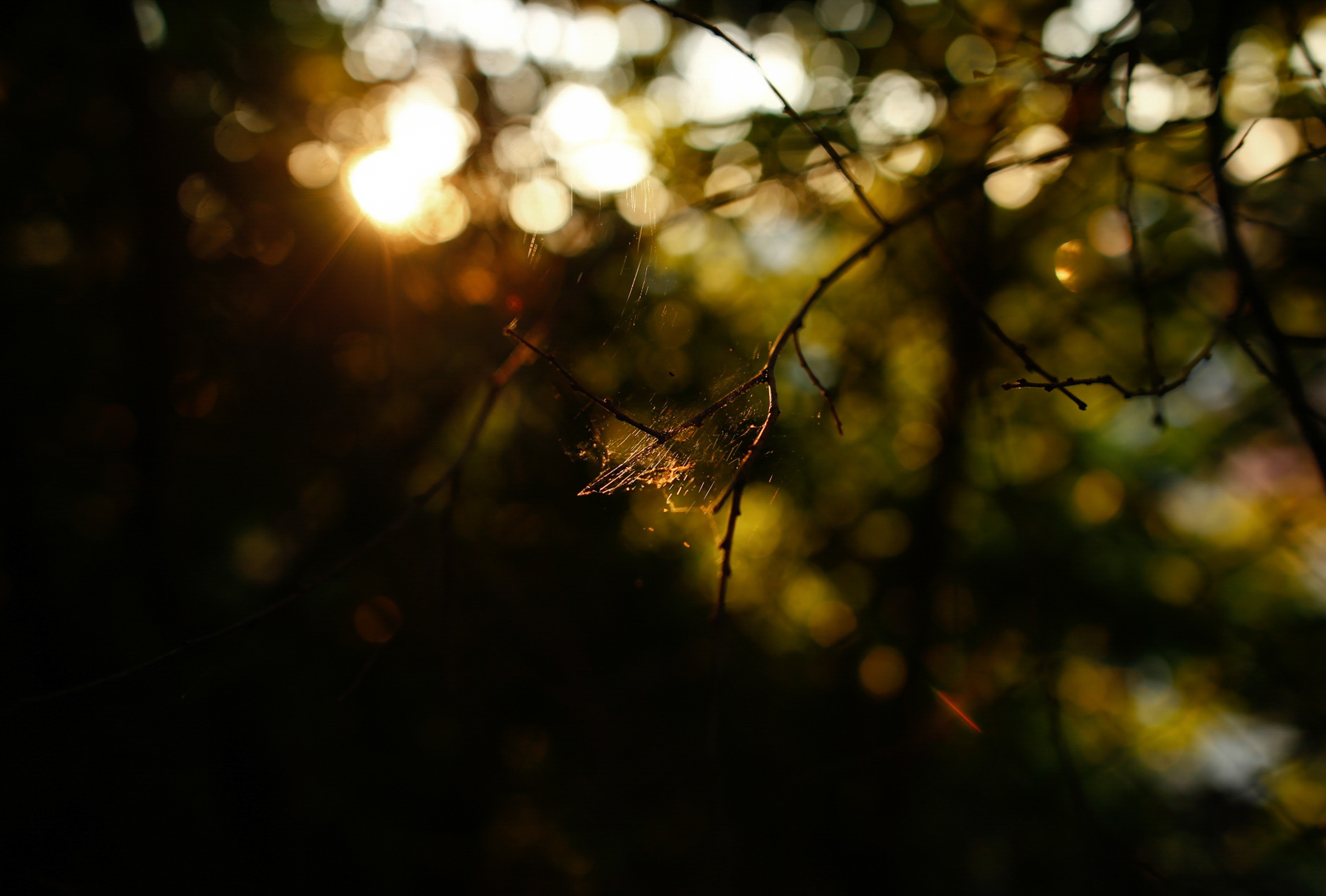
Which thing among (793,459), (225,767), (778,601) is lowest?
(778,601)

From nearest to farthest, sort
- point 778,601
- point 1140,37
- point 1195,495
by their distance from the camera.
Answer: point 1140,37 → point 1195,495 → point 778,601

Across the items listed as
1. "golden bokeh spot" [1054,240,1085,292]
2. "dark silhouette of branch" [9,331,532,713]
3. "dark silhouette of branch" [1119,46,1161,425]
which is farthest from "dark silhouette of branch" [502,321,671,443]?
"golden bokeh spot" [1054,240,1085,292]

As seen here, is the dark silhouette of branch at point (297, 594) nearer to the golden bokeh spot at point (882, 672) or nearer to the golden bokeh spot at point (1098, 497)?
the golden bokeh spot at point (882, 672)

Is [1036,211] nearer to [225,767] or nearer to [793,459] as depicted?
[793,459]

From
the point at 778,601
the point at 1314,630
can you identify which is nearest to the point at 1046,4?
the point at 778,601

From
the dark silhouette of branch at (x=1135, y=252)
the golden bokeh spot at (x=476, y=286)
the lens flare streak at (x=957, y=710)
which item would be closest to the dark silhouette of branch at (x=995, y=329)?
the dark silhouette of branch at (x=1135, y=252)
